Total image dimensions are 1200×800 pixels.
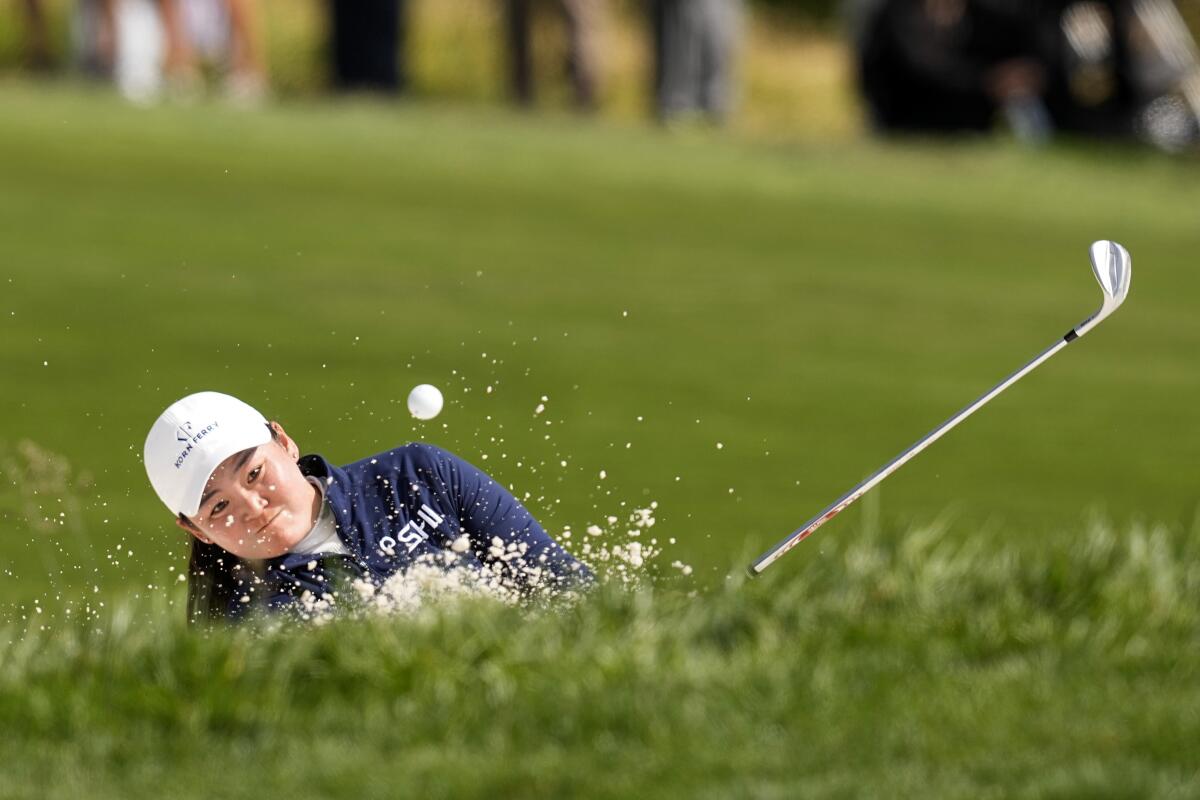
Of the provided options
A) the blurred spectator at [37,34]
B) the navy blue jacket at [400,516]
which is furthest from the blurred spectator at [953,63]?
the navy blue jacket at [400,516]

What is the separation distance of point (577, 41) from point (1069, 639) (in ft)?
48.1

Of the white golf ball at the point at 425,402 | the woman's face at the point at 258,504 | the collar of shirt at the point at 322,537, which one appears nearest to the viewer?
the white golf ball at the point at 425,402

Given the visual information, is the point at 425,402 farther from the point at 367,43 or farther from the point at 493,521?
the point at 367,43

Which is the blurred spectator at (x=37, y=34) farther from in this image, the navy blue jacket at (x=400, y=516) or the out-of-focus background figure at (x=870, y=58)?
the navy blue jacket at (x=400, y=516)

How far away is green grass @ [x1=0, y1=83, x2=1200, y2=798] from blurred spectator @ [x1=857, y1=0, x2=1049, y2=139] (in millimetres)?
3479

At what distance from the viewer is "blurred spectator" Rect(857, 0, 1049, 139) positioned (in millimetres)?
18047

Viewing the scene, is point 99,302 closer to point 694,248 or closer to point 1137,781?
point 694,248

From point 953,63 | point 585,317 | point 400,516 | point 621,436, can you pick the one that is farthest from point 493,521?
point 953,63

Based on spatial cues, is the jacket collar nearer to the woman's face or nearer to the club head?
the woman's face

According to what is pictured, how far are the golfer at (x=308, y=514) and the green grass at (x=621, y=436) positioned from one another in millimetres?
Result: 159

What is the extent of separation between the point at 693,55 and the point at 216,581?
13858mm

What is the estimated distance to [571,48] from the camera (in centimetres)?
1839

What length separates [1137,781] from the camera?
10.3ft

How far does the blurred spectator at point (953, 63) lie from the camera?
18.0 metres
